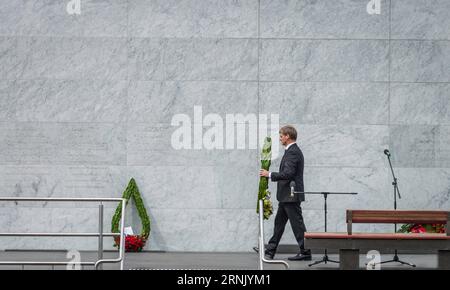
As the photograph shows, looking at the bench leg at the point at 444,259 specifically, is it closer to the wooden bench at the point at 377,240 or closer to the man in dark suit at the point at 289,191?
the wooden bench at the point at 377,240

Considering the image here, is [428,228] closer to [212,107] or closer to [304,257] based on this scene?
[304,257]

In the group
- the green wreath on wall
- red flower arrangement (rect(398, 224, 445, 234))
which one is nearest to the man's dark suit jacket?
red flower arrangement (rect(398, 224, 445, 234))

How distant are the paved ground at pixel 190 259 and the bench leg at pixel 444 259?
2.94 ft

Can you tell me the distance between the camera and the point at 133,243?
55.6 feet

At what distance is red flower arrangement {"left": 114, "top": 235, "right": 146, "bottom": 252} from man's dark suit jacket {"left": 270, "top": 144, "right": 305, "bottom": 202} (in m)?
3.26

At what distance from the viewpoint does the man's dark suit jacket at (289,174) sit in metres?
14.8

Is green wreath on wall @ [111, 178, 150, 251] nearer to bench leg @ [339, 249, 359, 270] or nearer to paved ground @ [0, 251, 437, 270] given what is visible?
paved ground @ [0, 251, 437, 270]

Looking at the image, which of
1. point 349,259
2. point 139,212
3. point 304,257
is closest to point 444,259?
point 349,259

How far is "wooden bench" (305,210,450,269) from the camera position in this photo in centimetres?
1338

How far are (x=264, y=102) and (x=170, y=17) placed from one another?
7.85ft

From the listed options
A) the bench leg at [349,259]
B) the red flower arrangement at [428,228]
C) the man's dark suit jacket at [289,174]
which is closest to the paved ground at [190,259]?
the red flower arrangement at [428,228]

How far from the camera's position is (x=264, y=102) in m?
17.5
